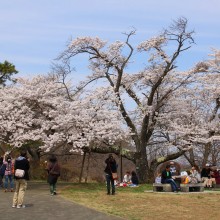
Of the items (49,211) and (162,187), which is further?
(162,187)

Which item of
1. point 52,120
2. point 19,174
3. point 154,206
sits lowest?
point 154,206

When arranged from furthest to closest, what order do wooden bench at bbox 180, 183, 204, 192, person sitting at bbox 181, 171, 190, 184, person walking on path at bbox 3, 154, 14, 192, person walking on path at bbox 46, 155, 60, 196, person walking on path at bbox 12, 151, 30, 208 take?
person sitting at bbox 181, 171, 190, 184, person walking on path at bbox 3, 154, 14, 192, wooden bench at bbox 180, 183, 204, 192, person walking on path at bbox 46, 155, 60, 196, person walking on path at bbox 12, 151, 30, 208

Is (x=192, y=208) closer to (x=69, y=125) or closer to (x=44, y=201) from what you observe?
(x=44, y=201)

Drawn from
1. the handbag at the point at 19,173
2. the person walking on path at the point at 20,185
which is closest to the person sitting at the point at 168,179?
the person walking on path at the point at 20,185

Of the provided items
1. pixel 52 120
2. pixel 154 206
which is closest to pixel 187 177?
pixel 154 206

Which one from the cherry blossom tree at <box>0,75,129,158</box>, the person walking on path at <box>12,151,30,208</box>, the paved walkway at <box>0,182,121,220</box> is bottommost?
the paved walkway at <box>0,182,121,220</box>

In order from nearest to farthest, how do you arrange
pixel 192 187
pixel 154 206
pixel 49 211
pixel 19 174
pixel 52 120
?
pixel 49 211 < pixel 19 174 < pixel 154 206 < pixel 192 187 < pixel 52 120

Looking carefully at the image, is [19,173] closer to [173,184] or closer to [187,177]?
[173,184]

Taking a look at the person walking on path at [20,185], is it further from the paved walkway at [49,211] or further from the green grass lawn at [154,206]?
the green grass lawn at [154,206]

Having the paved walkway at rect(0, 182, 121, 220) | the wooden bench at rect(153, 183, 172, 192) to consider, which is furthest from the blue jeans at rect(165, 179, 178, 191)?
the paved walkway at rect(0, 182, 121, 220)

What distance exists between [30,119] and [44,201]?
9163mm

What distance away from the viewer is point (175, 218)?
1177 centimetres

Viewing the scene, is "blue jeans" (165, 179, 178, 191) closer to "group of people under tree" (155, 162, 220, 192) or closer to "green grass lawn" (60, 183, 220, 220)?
"group of people under tree" (155, 162, 220, 192)

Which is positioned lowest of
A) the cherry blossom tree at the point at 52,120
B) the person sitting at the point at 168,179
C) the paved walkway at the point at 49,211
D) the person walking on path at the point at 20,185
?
the paved walkway at the point at 49,211
